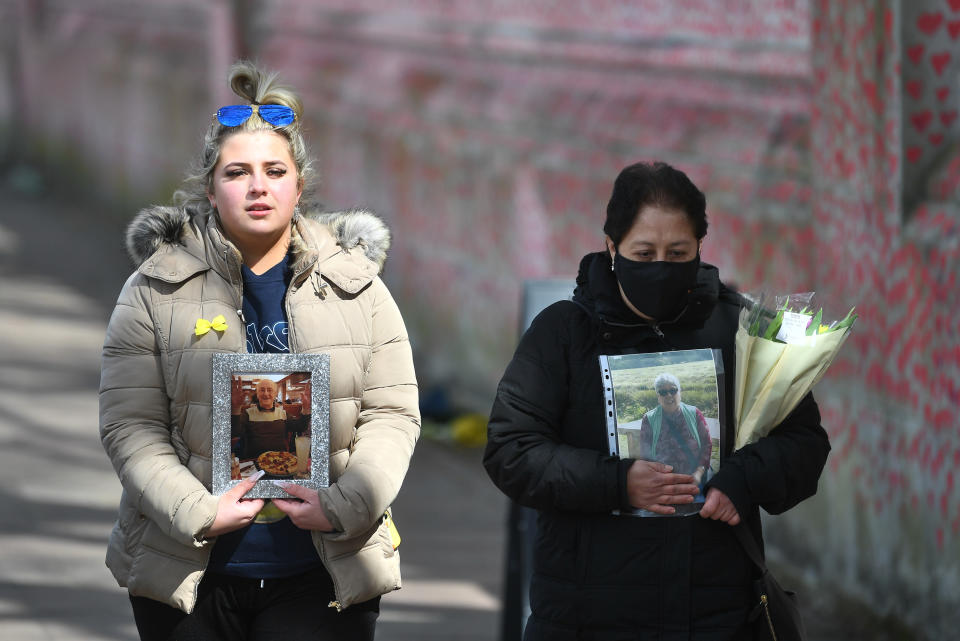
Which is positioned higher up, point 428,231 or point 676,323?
point 428,231

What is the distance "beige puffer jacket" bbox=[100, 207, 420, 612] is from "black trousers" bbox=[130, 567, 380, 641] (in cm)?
6

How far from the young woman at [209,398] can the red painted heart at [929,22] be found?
11.6 feet

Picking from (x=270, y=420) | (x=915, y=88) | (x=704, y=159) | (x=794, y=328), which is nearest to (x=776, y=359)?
(x=794, y=328)

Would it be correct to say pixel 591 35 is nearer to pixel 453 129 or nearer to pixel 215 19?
pixel 453 129

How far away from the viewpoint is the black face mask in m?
3.45

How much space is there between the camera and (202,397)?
3.50 m

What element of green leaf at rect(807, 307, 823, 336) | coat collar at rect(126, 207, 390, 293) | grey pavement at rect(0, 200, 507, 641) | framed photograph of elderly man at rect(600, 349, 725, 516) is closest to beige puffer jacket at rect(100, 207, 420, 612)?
coat collar at rect(126, 207, 390, 293)

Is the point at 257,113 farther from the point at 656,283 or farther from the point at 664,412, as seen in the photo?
the point at 664,412

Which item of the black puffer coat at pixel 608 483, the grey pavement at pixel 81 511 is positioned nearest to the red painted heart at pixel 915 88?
the grey pavement at pixel 81 511

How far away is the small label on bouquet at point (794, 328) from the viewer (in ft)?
11.5

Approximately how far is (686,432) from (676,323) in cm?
26

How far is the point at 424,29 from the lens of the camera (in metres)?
11.9

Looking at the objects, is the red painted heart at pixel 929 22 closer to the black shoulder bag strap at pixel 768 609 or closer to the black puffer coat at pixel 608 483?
the black puffer coat at pixel 608 483

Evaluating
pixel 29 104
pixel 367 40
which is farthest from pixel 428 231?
pixel 29 104
